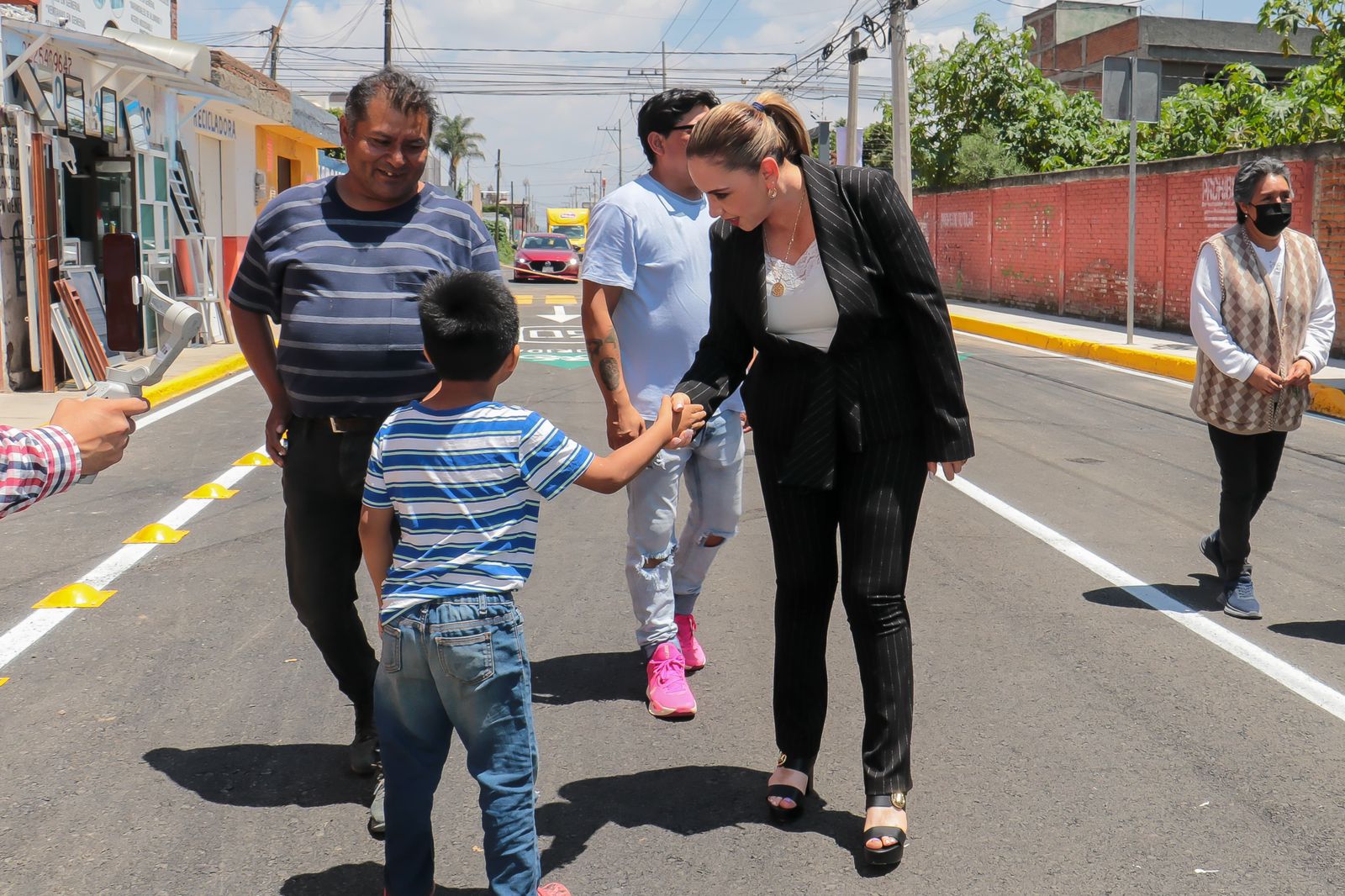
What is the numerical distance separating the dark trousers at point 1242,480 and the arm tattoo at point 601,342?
2769mm

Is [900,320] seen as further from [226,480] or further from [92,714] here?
[226,480]

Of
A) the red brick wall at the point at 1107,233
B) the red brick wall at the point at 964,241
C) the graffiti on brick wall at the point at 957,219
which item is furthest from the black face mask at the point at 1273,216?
the graffiti on brick wall at the point at 957,219

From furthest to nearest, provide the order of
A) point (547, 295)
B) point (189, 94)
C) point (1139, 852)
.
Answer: point (547, 295)
point (189, 94)
point (1139, 852)

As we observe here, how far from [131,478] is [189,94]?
11346 millimetres

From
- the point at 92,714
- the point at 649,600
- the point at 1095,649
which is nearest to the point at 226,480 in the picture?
the point at 92,714

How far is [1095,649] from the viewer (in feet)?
16.4

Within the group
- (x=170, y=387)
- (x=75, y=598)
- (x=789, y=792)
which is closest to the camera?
(x=789, y=792)

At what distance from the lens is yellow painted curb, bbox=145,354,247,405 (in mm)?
12695

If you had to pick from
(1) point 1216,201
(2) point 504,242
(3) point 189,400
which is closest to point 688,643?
(3) point 189,400

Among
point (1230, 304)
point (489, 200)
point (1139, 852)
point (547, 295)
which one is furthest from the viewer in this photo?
point (489, 200)

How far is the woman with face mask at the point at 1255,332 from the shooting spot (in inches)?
210

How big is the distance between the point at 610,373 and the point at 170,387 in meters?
10.1

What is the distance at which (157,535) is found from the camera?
6.96m

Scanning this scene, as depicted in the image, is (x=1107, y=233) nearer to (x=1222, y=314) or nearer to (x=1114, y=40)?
(x=1222, y=314)
